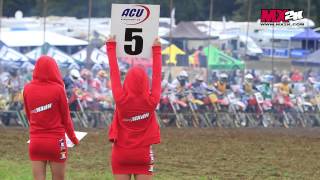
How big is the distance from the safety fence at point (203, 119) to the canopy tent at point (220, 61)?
72.6 inches

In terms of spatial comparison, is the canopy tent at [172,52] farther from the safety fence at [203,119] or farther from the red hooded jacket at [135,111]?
the red hooded jacket at [135,111]

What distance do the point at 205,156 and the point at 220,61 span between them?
1064 cm

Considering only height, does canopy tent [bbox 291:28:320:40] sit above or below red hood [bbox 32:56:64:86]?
above

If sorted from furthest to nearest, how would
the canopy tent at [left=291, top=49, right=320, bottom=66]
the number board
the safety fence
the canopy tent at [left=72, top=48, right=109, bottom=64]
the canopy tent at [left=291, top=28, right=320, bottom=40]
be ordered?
the canopy tent at [left=291, top=49, right=320, bottom=66]
the canopy tent at [left=291, top=28, right=320, bottom=40]
the canopy tent at [left=72, top=48, right=109, bottom=64]
the safety fence
the number board

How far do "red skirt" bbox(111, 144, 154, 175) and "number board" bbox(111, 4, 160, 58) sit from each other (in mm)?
1144

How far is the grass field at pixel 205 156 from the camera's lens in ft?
41.2

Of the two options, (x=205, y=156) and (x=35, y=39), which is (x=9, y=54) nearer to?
(x=35, y=39)

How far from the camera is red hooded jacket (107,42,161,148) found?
6879 millimetres

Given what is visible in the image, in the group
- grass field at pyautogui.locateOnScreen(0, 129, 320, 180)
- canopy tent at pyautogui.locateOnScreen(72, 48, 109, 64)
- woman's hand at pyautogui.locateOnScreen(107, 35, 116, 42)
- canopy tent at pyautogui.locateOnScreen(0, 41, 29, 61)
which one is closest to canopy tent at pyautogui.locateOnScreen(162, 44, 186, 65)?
canopy tent at pyautogui.locateOnScreen(72, 48, 109, 64)

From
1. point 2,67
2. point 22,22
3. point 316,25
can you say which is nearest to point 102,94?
point 2,67

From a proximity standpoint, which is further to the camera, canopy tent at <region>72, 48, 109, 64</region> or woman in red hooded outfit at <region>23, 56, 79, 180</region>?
canopy tent at <region>72, 48, 109, 64</region>

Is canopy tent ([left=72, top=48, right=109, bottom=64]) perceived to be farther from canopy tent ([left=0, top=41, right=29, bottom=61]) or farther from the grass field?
the grass field

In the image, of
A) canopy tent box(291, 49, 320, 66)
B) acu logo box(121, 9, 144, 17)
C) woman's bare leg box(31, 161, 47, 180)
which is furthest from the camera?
canopy tent box(291, 49, 320, 66)

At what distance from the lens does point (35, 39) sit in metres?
26.8
